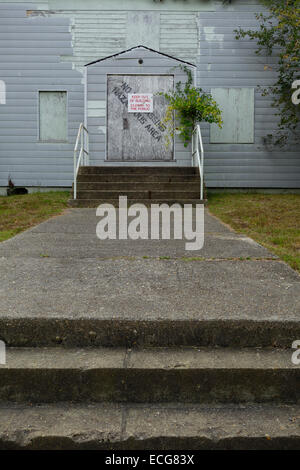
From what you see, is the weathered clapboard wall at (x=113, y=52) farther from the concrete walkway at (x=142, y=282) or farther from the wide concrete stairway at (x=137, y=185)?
the concrete walkway at (x=142, y=282)

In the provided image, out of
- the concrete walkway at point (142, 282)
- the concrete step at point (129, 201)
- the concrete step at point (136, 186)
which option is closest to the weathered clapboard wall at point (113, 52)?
the concrete step at point (136, 186)

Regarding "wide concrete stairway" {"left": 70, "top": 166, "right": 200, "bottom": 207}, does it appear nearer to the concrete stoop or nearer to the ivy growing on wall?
the ivy growing on wall

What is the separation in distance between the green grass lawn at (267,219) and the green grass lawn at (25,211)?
2838mm

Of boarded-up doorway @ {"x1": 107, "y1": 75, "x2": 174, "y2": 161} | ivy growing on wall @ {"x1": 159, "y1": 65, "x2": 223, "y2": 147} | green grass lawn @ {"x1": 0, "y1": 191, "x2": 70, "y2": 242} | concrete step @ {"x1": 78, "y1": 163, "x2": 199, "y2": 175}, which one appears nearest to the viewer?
green grass lawn @ {"x1": 0, "y1": 191, "x2": 70, "y2": 242}

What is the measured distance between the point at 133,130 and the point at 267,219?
5.26 meters

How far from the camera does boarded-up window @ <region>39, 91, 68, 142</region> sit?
1127cm

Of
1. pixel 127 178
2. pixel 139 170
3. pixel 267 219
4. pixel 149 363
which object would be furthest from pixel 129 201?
pixel 149 363

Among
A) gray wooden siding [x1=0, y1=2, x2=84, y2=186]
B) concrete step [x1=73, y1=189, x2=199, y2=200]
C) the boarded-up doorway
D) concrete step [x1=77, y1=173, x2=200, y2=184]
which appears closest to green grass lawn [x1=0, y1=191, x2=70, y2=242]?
concrete step [x1=73, y1=189, x2=199, y2=200]

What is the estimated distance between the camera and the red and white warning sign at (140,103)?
10.6m

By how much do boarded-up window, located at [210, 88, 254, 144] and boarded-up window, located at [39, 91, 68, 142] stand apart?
3.89 meters

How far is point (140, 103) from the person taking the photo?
10641mm

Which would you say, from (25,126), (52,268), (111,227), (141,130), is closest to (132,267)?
(52,268)

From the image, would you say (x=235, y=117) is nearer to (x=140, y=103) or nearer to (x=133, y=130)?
(x=140, y=103)
